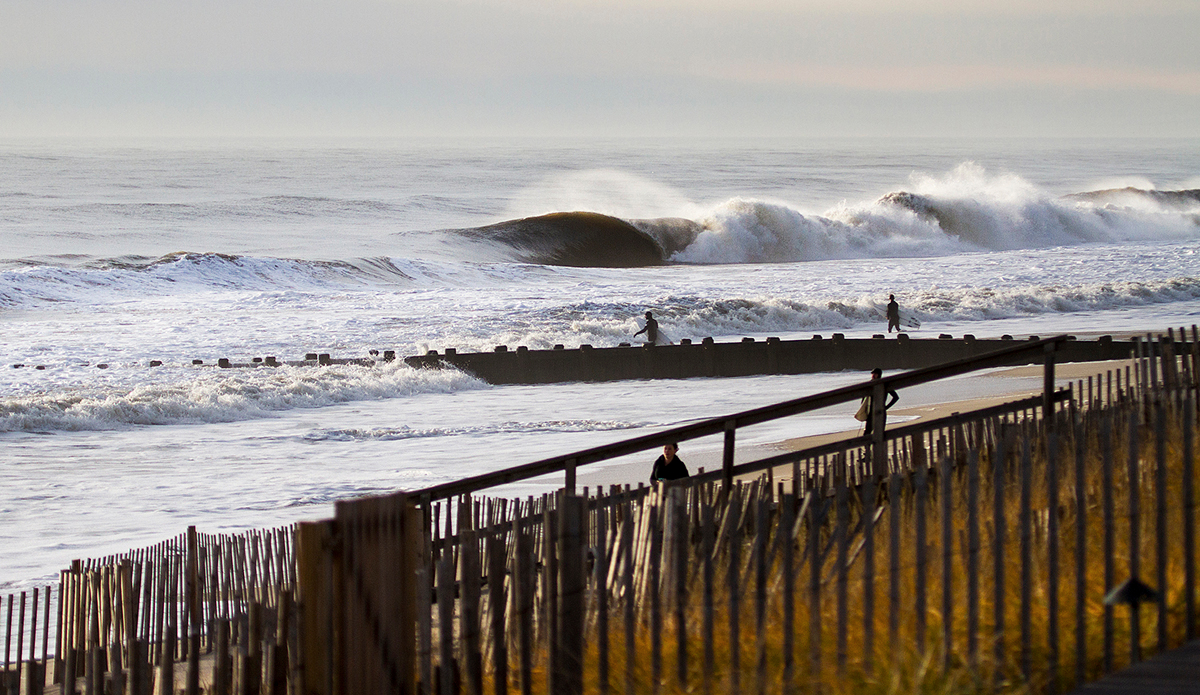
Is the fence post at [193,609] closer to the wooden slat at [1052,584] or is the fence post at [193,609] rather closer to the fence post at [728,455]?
the fence post at [728,455]

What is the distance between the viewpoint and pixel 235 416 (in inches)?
894

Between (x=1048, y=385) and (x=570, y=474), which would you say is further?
(x=1048, y=385)

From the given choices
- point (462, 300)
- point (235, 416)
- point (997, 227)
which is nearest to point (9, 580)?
point (235, 416)

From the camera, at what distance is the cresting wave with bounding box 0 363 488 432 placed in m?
21.7

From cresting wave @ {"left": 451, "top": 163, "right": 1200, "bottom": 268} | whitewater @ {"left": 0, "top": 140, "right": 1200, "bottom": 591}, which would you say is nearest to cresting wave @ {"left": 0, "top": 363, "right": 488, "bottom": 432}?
whitewater @ {"left": 0, "top": 140, "right": 1200, "bottom": 591}

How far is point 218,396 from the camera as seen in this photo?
23328 mm

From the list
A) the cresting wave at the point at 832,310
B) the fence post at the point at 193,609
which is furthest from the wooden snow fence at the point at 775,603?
the cresting wave at the point at 832,310

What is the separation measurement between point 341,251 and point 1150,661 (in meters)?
65.2

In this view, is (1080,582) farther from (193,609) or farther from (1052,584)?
(193,609)

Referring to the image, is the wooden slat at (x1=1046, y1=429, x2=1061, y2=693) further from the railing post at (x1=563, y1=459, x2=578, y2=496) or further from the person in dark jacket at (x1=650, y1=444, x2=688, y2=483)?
the person in dark jacket at (x1=650, y1=444, x2=688, y2=483)

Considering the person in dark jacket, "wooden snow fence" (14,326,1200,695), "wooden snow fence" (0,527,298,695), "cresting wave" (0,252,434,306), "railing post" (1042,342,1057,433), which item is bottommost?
"wooden snow fence" (0,527,298,695)

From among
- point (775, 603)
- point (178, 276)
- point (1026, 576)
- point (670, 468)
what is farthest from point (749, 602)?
point (178, 276)

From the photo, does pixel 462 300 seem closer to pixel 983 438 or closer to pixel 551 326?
→ pixel 551 326

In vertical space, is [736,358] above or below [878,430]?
below
